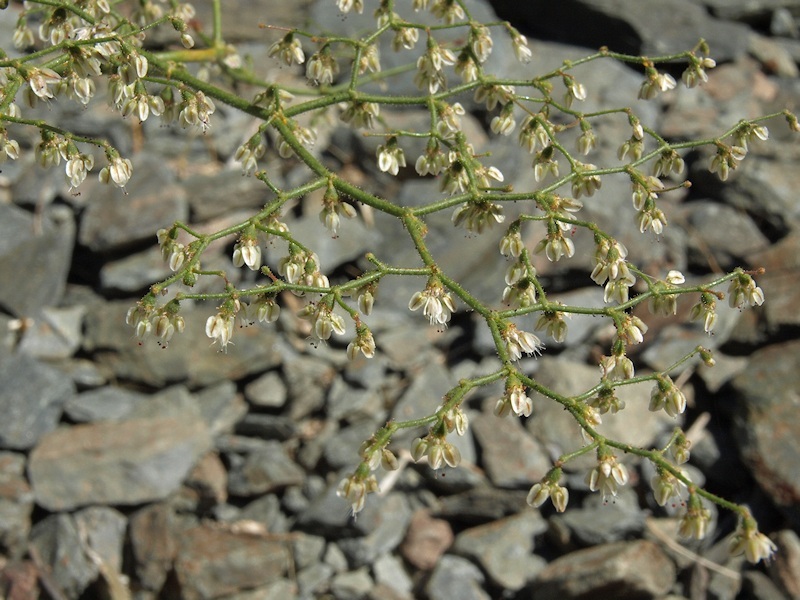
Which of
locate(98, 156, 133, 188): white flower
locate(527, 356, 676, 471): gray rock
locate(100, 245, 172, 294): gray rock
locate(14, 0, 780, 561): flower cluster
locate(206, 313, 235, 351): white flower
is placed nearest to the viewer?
locate(14, 0, 780, 561): flower cluster

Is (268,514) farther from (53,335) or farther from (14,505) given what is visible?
(53,335)

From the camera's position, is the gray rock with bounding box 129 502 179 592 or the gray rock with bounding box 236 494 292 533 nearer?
the gray rock with bounding box 129 502 179 592

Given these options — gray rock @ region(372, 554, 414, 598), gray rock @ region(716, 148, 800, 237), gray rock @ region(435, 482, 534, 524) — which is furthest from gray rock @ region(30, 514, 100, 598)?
gray rock @ region(716, 148, 800, 237)

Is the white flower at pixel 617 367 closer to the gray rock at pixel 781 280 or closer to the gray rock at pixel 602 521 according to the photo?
the gray rock at pixel 602 521

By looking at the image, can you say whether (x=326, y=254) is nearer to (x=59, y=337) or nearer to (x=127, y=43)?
(x=59, y=337)

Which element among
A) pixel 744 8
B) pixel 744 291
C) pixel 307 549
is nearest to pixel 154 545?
pixel 307 549

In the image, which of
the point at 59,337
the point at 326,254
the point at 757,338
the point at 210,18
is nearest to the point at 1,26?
the point at 210,18

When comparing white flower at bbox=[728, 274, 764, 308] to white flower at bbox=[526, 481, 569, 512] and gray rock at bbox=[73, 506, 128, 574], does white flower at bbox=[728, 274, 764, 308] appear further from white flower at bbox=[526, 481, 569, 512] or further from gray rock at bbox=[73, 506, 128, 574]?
gray rock at bbox=[73, 506, 128, 574]
